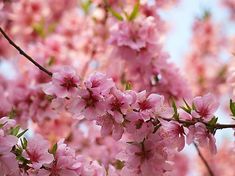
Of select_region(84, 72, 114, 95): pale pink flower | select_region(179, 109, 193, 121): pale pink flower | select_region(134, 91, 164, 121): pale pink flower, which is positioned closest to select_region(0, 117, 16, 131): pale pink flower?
select_region(84, 72, 114, 95): pale pink flower

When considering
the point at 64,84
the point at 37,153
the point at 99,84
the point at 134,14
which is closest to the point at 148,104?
the point at 99,84

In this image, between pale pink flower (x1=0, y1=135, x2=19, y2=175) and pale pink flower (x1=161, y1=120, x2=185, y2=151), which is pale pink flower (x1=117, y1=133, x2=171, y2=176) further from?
pale pink flower (x1=0, y1=135, x2=19, y2=175)

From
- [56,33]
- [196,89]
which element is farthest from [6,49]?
[196,89]

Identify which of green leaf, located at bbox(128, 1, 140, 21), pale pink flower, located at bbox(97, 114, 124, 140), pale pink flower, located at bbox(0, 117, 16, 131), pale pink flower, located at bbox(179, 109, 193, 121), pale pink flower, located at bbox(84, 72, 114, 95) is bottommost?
pale pink flower, located at bbox(0, 117, 16, 131)

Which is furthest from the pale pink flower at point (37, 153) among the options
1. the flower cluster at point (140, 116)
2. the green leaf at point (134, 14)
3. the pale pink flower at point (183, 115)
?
the green leaf at point (134, 14)

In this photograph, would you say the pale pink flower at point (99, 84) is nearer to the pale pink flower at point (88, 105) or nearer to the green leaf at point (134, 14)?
the pale pink flower at point (88, 105)

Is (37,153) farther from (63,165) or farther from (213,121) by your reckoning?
(213,121)

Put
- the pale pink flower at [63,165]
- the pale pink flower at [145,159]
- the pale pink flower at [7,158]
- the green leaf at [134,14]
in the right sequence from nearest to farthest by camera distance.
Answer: the pale pink flower at [7,158], the pale pink flower at [63,165], the pale pink flower at [145,159], the green leaf at [134,14]
